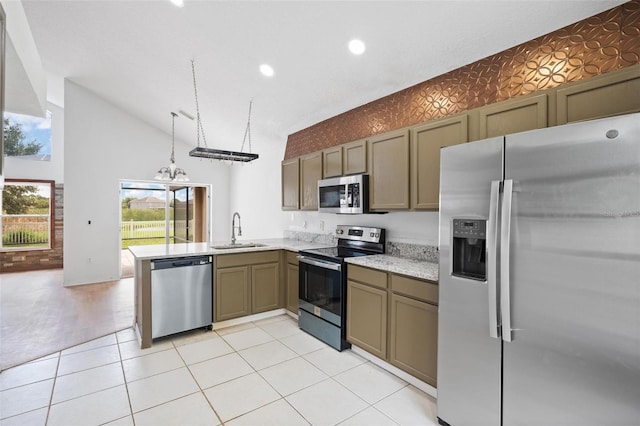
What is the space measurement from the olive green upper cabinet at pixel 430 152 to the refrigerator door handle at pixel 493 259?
85cm

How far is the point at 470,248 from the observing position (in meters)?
1.88

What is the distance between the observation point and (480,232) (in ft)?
5.91

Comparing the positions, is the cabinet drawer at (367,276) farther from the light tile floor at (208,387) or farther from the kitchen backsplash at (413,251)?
the light tile floor at (208,387)

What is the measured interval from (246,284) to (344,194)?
5.23ft

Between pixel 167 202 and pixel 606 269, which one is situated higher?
pixel 167 202

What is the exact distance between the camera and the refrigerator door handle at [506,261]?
1607 mm

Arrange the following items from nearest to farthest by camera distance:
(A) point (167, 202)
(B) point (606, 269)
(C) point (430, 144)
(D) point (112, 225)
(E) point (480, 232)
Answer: (B) point (606, 269) → (E) point (480, 232) → (C) point (430, 144) → (D) point (112, 225) → (A) point (167, 202)

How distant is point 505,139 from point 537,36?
106 cm

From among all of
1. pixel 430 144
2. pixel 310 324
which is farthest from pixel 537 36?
pixel 310 324

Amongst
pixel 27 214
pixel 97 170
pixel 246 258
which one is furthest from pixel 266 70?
pixel 27 214

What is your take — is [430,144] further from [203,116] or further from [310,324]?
[203,116]

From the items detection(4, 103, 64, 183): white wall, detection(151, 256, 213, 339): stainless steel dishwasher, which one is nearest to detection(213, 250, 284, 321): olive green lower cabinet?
detection(151, 256, 213, 339): stainless steel dishwasher

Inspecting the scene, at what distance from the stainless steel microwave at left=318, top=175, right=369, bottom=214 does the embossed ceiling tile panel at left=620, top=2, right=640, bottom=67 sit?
195cm

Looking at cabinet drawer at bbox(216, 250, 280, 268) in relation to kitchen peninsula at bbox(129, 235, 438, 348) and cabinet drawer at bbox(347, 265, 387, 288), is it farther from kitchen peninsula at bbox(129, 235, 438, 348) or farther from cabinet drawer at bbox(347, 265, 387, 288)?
cabinet drawer at bbox(347, 265, 387, 288)
